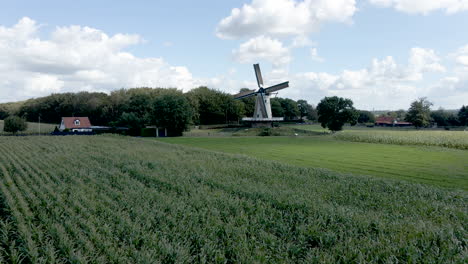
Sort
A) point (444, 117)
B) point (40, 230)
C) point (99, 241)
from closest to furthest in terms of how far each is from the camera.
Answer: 1. point (99, 241)
2. point (40, 230)
3. point (444, 117)

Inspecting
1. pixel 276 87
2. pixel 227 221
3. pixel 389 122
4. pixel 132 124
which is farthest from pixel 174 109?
pixel 389 122

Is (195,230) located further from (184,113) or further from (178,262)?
(184,113)

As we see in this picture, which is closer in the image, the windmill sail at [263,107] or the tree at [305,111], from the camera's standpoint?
the windmill sail at [263,107]

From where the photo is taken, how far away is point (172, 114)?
64.7 m

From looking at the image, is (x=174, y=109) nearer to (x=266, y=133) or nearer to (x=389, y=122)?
(x=266, y=133)

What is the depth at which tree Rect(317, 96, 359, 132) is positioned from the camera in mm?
73131

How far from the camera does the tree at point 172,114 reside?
6469 centimetres

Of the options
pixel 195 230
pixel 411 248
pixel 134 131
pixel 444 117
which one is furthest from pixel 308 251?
pixel 444 117

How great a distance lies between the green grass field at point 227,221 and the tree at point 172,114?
164 feet

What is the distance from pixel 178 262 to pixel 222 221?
2.73m

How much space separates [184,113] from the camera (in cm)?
6519

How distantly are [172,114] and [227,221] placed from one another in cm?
5746

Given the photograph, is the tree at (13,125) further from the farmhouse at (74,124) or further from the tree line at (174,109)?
the tree line at (174,109)


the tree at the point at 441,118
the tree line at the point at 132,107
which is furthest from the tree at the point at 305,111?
the tree at the point at 441,118
